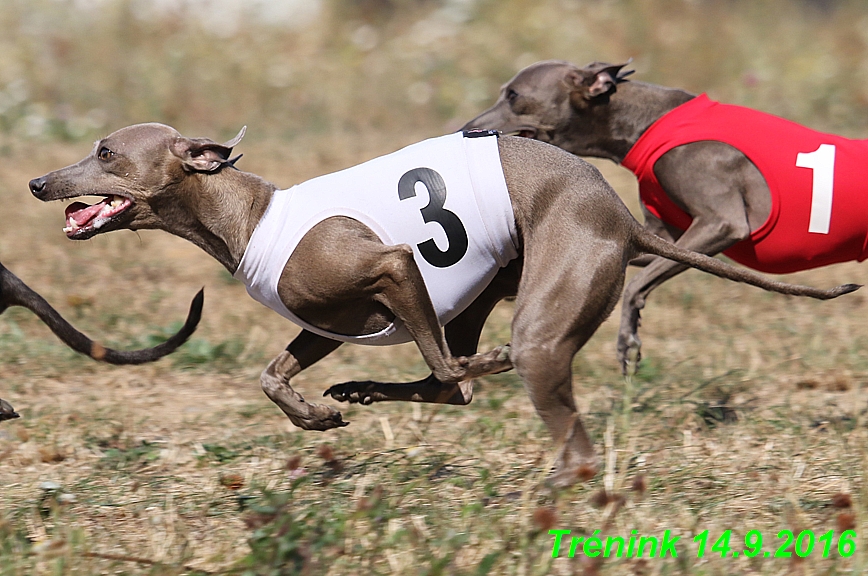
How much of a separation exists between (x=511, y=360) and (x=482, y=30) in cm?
942

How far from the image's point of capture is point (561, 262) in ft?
12.3

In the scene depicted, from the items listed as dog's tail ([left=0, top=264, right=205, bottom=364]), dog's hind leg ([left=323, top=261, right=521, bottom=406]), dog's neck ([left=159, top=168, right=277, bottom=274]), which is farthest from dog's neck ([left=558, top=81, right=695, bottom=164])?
dog's tail ([left=0, top=264, right=205, bottom=364])

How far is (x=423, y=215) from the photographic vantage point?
3.83m

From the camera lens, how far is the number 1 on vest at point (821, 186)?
4.85 metres

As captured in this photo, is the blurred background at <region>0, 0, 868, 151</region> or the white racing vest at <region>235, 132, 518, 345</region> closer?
the white racing vest at <region>235, 132, 518, 345</region>

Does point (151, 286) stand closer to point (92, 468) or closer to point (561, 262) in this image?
point (92, 468)

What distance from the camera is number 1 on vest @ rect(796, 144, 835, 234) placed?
485 centimetres

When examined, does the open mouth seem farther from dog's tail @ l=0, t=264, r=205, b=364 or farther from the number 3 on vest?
the number 3 on vest

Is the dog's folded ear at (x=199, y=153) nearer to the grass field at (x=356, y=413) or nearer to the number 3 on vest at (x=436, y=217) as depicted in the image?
the number 3 on vest at (x=436, y=217)

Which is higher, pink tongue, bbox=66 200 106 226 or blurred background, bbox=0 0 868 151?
blurred background, bbox=0 0 868 151

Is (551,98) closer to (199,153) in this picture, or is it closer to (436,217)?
(436,217)

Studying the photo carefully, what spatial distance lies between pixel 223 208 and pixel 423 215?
72cm

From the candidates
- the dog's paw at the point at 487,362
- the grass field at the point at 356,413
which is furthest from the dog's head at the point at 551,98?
the dog's paw at the point at 487,362

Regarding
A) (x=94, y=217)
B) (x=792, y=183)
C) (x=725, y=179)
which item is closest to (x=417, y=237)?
(x=94, y=217)
